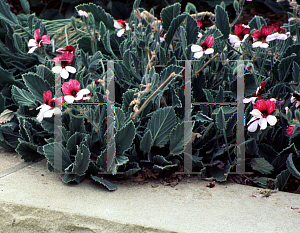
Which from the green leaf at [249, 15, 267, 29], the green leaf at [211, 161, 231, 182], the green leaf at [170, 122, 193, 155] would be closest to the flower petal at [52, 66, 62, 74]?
the green leaf at [170, 122, 193, 155]

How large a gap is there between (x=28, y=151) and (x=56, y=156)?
22 cm

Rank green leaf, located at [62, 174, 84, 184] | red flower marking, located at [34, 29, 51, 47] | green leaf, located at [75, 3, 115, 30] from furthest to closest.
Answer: green leaf, located at [75, 3, 115, 30]
red flower marking, located at [34, 29, 51, 47]
green leaf, located at [62, 174, 84, 184]

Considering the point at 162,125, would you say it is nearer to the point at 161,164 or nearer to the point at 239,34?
the point at 161,164

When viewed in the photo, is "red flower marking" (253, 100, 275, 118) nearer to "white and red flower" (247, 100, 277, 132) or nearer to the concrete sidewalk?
"white and red flower" (247, 100, 277, 132)

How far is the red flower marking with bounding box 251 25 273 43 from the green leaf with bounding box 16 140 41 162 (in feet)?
3.04

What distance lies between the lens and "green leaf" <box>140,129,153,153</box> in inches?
47.3

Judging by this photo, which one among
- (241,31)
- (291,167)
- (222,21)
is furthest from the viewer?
(222,21)

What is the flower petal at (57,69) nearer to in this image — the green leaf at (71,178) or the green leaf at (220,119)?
the green leaf at (71,178)

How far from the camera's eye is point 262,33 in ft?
4.22

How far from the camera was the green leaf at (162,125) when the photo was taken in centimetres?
123

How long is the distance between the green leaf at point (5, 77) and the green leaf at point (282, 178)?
1.23m

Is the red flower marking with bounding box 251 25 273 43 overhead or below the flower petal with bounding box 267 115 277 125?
overhead

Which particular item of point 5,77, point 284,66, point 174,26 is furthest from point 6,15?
point 284,66

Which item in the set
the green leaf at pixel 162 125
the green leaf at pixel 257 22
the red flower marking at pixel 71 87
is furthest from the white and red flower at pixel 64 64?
the green leaf at pixel 257 22
